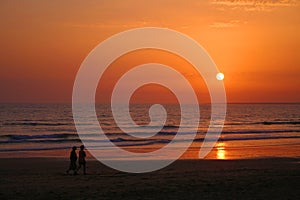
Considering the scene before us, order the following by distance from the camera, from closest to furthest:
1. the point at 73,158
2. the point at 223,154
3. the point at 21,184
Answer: the point at 21,184, the point at 73,158, the point at 223,154

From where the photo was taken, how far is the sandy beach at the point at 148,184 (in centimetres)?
1443

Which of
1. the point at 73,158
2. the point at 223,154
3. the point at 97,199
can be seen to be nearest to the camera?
the point at 97,199

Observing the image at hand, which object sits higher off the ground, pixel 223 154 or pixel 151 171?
pixel 223 154

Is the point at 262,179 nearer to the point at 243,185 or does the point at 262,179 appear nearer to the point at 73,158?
the point at 243,185

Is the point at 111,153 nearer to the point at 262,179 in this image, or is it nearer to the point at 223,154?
the point at 223,154

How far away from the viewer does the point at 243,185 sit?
52.8 feet

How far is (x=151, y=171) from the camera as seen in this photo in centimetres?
2150

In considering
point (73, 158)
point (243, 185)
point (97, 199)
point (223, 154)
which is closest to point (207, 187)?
point (243, 185)

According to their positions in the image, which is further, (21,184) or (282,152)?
(282,152)

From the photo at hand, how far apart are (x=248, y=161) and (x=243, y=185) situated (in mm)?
10861

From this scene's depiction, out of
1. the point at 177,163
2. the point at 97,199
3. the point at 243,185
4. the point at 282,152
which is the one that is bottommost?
the point at 97,199

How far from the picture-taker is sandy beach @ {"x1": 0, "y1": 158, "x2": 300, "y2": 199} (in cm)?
1443

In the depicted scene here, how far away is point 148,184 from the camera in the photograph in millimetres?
16672

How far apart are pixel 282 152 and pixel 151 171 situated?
50.1 feet
